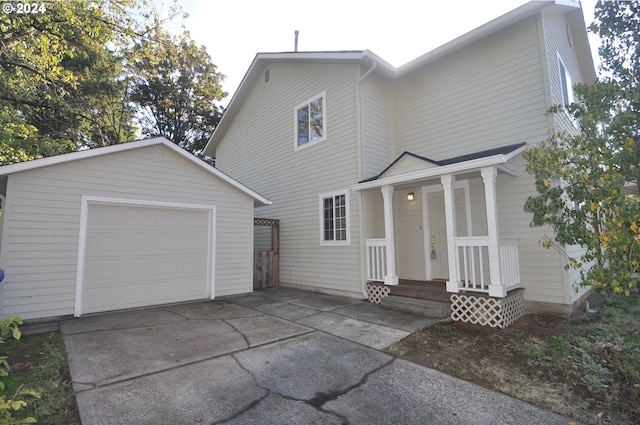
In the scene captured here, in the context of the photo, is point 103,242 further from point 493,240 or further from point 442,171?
point 493,240

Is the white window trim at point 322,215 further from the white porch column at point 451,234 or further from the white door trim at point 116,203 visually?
the white door trim at point 116,203

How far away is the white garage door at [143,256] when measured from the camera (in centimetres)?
637

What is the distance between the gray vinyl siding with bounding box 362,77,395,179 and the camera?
26.3 feet

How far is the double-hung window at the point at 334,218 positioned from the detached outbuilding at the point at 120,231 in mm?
2014

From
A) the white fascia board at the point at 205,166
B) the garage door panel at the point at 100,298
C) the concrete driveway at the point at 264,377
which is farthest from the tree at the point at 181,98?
the concrete driveway at the point at 264,377

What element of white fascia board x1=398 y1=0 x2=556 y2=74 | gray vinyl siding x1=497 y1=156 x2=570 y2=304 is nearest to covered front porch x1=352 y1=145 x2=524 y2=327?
gray vinyl siding x1=497 y1=156 x2=570 y2=304

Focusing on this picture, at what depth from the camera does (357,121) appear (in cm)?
798

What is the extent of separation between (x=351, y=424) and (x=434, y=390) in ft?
3.59

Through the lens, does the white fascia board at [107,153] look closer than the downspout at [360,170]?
Yes

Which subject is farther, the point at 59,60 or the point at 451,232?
the point at 59,60

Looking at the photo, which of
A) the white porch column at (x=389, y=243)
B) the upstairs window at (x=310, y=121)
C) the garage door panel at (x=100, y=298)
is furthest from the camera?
the upstairs window at (x=310, y=121)

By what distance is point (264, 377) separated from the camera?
11.4ft

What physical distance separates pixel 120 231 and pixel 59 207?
1.14 metres

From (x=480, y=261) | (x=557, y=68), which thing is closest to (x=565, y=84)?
(x=557, y=68)
